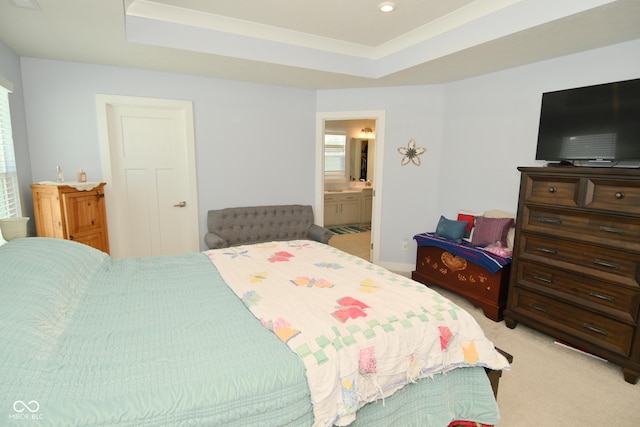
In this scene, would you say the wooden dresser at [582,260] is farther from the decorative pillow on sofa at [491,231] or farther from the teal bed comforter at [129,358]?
the teal bed comforter at [129,358]

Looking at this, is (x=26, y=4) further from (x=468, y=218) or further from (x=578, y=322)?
(x=578, y=322)

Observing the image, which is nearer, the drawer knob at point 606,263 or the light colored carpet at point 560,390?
the light colored carpet at point 560,390

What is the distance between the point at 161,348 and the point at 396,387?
39.2 inches

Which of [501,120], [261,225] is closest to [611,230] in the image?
[501,120]

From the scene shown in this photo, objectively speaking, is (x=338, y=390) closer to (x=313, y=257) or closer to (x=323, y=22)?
(x=313, y=257)

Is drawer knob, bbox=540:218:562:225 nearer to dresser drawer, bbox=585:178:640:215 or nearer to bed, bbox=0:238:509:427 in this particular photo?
dresser drawer, bbox=585:178:640:215

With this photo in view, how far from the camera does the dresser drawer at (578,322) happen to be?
2.39 meters

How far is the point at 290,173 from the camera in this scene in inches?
180

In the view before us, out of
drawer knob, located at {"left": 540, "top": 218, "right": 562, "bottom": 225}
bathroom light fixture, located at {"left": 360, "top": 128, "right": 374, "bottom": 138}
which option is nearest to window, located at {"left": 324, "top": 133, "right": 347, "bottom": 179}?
bathroom light fixture, located at {"left": 360, "top": 128, "right": 374, "bottom": 138}

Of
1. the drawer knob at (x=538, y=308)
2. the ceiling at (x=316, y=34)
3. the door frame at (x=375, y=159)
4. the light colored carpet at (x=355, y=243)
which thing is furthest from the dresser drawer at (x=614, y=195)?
the light colored carpet at (x=355, y=243)

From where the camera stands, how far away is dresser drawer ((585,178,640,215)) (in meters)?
2.26

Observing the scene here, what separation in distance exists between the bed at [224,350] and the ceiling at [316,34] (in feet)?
5.87

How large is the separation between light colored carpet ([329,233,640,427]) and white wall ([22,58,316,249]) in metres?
3.09

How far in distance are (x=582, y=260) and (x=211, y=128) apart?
3877 millimetres
